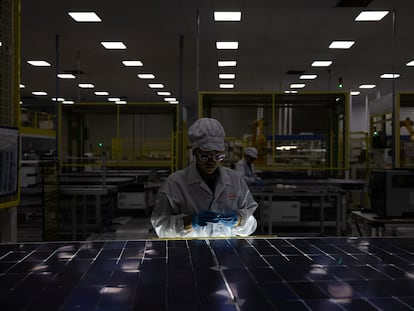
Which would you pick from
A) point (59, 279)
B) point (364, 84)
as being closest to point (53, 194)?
point (59, 279)

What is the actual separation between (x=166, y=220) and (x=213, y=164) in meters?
0.40

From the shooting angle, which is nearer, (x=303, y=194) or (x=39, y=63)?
(x=303, y=194)

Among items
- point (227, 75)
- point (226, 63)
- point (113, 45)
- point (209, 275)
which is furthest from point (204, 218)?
point (227, 75)

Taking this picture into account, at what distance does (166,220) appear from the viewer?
2172mm

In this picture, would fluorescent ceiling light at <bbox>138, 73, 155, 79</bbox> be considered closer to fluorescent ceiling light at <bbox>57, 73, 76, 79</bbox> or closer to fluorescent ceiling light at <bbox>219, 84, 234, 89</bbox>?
fluorescent ceiling light at <bbox>57, 73, 76, 79</bbox>

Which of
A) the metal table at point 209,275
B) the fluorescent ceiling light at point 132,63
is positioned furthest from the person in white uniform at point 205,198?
the fluorescent ceiling light at point 132,63

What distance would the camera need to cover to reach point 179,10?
17.3 feet

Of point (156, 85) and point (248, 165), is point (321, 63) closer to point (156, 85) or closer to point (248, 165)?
point (248, 165)

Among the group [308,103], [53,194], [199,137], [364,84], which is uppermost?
[364,84]

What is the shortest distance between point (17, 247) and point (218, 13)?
15.0 ft

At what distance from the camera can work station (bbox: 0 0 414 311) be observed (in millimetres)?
1066

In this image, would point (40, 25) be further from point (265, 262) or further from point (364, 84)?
point (364, 84)

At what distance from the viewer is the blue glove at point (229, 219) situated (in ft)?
6.89

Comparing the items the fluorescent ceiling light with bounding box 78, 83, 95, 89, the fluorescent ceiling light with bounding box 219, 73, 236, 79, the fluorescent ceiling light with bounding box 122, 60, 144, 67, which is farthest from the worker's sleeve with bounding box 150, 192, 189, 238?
the fluorescent ceiling light with bounding box 78, 83, 95, 89
